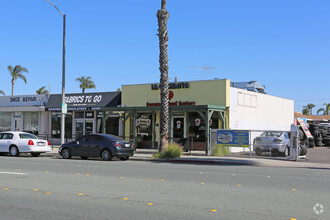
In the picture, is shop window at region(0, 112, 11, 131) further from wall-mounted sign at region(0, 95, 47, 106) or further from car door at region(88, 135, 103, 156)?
car door at region(88, 135, 103, 156)

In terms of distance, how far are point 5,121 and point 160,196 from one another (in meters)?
30.5

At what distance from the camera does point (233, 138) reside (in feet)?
69.7

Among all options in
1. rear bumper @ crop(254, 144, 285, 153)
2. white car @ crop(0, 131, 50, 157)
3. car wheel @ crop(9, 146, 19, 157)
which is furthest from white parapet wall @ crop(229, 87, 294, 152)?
car wheel @ crop(9, 146, 19, 157)

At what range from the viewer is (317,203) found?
8156 millimetres

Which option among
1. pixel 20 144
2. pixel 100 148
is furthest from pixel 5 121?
pixel 100 148

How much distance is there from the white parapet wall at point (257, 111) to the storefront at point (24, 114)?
52.5 feet

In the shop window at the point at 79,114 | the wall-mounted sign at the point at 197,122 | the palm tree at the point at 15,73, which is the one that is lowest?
the wall-mounted sign at the point at 197,122

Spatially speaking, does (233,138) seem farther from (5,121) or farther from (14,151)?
(5,121)

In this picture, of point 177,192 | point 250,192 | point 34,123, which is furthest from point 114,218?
point 34,123

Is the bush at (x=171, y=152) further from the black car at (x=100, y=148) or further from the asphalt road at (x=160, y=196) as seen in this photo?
the asphalt road at (x=160, y=196)

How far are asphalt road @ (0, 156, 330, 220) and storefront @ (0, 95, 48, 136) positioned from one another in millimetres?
21529

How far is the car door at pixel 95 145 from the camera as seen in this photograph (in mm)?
19844

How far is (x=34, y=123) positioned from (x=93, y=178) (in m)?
24.1

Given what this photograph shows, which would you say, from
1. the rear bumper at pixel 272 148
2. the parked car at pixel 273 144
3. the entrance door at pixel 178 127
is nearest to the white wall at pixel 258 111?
the entrance door at pixel 178 127
